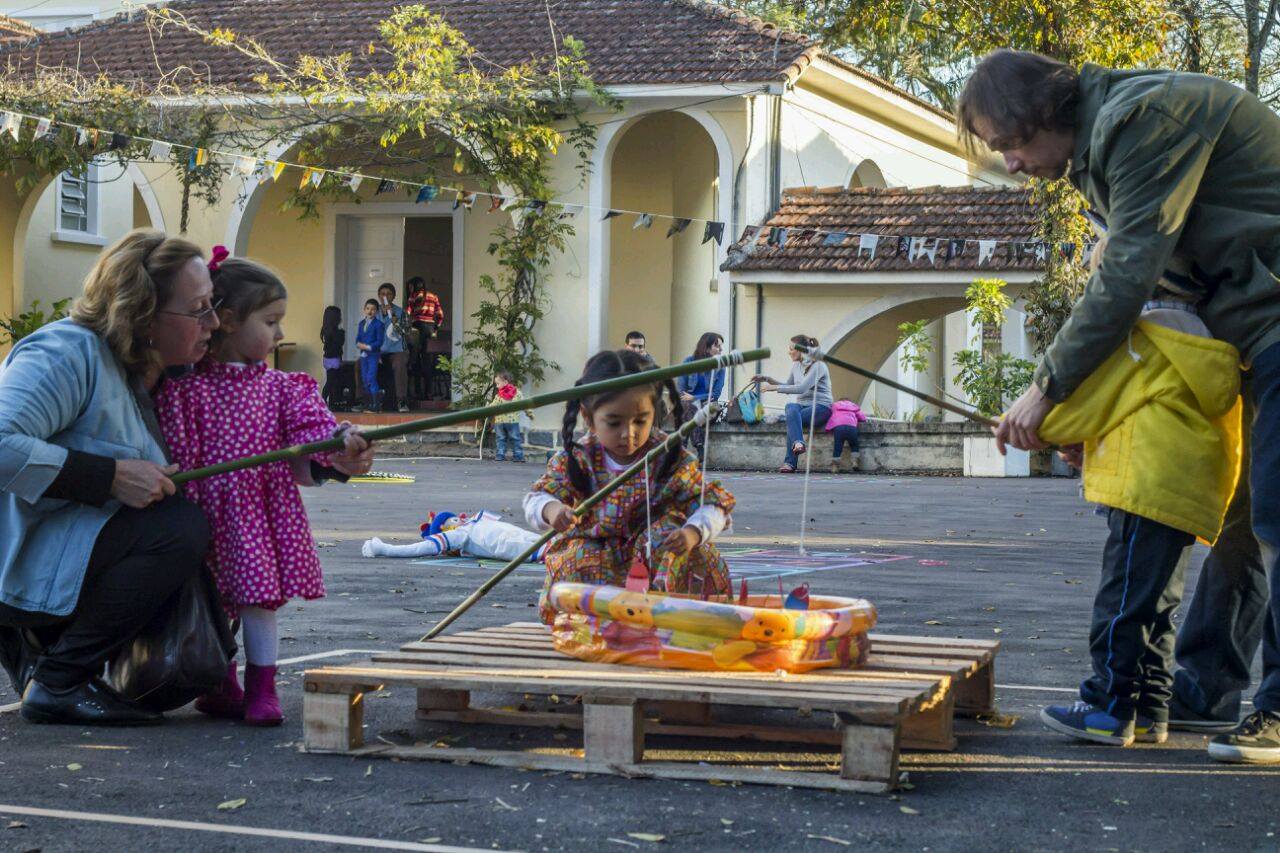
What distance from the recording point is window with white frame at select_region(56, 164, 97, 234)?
1015 inches

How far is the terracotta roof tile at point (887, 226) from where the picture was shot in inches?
863

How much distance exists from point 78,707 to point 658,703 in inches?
57.9

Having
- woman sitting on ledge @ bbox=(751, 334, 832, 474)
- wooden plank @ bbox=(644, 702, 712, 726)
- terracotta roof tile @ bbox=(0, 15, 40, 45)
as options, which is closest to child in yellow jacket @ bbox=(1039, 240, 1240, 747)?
wooden plank @ bbox=(644, 702, 712, 726)

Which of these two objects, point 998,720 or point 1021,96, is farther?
point 998,720

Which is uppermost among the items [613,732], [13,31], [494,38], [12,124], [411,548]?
[13,31]

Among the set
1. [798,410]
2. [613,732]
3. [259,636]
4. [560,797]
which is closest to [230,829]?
[560,797]

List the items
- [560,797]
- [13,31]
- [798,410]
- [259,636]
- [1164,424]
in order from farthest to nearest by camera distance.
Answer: [13,31]
[798,410]
[259,636]
[1164,424]
[560,797]

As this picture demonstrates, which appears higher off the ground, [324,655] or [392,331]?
[392,331]

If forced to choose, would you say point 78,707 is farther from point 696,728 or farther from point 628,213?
point 628,213

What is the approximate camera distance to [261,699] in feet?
15.1

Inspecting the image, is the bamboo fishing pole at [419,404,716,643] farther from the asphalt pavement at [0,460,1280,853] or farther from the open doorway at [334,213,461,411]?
the open doorway at [334,213,461,411]

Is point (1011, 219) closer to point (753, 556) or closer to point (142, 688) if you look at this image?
point (753, 556)

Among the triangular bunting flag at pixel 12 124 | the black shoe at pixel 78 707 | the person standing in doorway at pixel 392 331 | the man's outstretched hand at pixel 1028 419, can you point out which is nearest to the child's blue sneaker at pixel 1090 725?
the man's outstretched hand at pixel 1028 419

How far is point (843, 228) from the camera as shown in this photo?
22781mm
